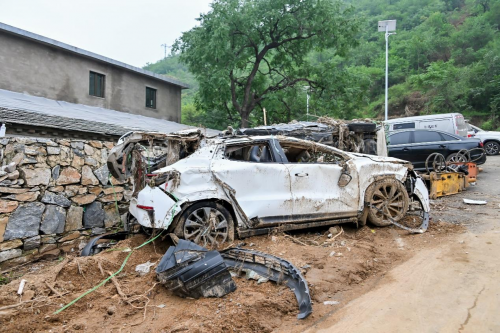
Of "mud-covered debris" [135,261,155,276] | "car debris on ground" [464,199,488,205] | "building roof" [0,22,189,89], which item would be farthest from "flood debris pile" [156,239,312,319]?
"building roof" [0,22,189,89]

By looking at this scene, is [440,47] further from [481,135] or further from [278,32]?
[278,32]

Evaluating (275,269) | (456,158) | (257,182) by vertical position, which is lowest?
(275,269)

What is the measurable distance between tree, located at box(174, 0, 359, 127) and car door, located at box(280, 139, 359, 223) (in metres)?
10.9

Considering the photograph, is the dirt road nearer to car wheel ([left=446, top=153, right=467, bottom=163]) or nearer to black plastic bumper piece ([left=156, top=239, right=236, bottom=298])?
black plastic bumper piece ([left=156, top=239, right=236, bottom=298])

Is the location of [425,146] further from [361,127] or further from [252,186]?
[252,186]

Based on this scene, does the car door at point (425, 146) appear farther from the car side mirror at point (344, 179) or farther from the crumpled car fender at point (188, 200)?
the crumpled car fender at point (188, 200)

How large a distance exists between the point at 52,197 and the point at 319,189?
4.83 metres

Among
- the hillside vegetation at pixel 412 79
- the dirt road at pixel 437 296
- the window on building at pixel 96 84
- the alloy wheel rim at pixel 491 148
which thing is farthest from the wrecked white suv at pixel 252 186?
the alloy wheel rim at pixel 491 148

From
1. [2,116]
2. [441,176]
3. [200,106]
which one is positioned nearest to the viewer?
[2,116]

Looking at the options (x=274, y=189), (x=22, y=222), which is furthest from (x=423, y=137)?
(x=22, y=222)

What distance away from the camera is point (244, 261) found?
398 cm

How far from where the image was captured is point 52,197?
20.7 ft

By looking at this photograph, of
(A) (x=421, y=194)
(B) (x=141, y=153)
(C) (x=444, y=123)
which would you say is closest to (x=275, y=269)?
(B) (x=141, y=153)

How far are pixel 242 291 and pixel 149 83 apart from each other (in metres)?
16.1
